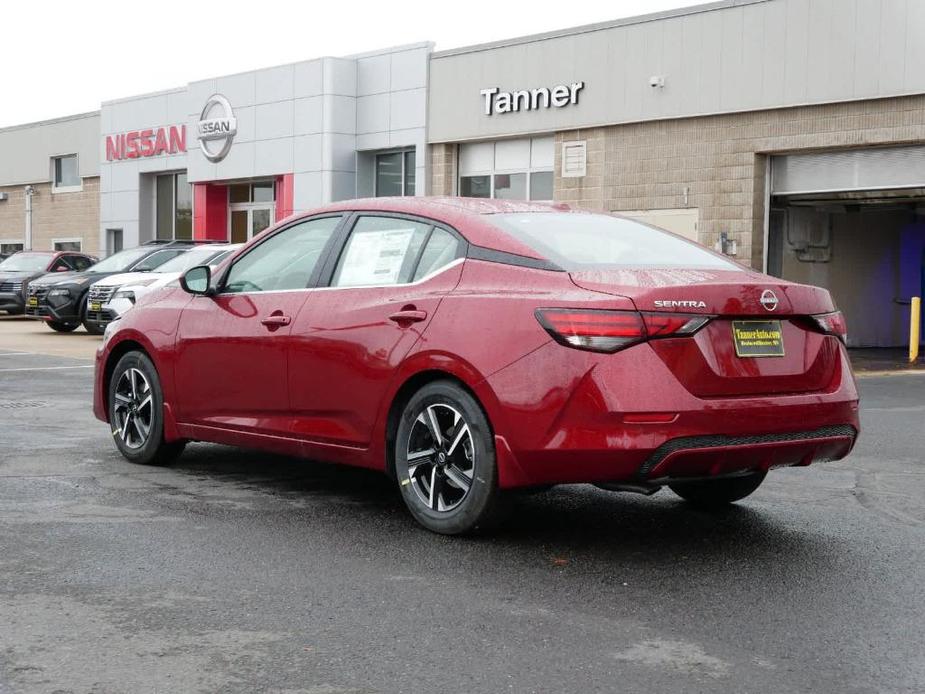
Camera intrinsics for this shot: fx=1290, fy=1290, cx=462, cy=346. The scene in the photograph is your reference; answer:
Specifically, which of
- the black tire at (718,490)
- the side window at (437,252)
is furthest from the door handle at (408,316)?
the black tire at (718,490)

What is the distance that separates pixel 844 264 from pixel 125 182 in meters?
23.2

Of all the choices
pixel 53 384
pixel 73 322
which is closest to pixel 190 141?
pixel 73 322

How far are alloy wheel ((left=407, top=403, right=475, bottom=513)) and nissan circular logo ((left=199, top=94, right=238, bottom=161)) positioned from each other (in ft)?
95.6

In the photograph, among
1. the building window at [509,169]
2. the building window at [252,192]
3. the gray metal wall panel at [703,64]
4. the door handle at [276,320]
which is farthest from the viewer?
the building window at [252,192]

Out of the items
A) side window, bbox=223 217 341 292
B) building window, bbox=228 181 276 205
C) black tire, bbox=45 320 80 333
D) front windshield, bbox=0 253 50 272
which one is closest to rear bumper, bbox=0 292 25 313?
Answer: front windshield, bbox=0 253 50 272

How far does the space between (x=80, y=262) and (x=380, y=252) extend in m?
24.1

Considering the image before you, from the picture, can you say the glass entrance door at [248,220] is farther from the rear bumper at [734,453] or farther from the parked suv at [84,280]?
the rear bumper at [734,453]

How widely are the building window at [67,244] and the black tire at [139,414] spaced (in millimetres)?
36381

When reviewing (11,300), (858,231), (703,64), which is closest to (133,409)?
(703,64)

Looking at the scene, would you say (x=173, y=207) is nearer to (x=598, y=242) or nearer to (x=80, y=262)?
(x=80, y=262)

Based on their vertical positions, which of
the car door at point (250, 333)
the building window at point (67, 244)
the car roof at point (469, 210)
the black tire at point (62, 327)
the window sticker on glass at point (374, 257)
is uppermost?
the building window at point (67, 244)

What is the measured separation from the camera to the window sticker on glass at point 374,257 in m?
6.29

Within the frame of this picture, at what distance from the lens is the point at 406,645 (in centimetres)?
423

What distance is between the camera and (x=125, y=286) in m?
20.8
